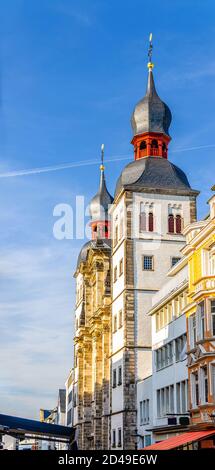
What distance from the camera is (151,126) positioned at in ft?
248

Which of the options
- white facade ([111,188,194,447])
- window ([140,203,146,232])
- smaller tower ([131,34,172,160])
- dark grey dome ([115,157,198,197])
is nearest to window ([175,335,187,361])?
white facade ([111,188,194,447])

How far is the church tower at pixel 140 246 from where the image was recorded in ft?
213

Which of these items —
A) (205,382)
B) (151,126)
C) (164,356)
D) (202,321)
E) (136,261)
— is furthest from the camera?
(151,126)

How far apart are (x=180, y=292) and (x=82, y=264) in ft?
163

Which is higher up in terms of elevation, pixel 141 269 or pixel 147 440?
pixel 141 269

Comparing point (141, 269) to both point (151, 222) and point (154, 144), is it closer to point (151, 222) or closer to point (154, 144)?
point (151, 222)

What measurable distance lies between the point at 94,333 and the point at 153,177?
21.0m

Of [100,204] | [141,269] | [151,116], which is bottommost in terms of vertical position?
[141,269]

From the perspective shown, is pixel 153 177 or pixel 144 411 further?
pixel 153 177

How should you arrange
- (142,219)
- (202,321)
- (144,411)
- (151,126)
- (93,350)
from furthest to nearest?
(93,350), (151,126), (142,219), (144,411), (202,321)

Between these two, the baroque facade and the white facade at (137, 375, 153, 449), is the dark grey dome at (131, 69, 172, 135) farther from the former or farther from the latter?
the white facade at (137, 375, 153, 449)

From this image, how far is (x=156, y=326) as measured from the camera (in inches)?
2105

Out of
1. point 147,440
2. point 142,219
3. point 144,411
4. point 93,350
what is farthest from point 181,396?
point 93,350

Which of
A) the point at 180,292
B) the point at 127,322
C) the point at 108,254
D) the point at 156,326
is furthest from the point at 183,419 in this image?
the point at 108,254
